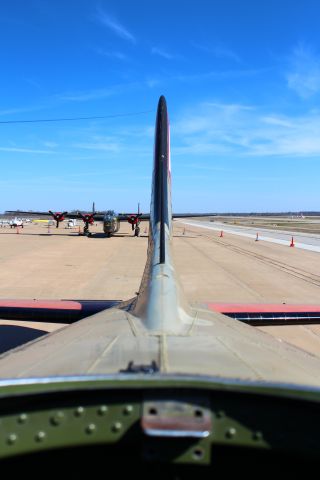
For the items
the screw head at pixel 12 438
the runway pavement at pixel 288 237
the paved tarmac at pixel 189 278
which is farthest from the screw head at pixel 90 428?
the runway pavement at pixel 288 237

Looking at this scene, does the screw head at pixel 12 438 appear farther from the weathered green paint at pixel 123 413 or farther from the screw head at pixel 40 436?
the screw head at pixel 40 436

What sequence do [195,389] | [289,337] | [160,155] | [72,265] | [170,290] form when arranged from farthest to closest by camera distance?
[72,265] < [289,337] < [160,155] < [170,290] < [195,389]

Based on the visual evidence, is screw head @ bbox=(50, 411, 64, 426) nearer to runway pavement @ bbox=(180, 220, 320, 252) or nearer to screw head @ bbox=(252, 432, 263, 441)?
screw head @ bbox=(252, 432, 263, 441)

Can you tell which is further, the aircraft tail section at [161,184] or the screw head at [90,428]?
the aircraft tail section at [161,184]

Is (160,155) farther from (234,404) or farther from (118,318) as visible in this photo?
(234,404)

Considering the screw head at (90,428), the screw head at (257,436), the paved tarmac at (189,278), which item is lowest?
the paved tarmac at (189,278)

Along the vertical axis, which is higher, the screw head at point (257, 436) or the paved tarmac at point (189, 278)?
the screw head at point (257, 436)

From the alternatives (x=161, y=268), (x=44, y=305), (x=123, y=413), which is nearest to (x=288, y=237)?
(x=44, y=305)

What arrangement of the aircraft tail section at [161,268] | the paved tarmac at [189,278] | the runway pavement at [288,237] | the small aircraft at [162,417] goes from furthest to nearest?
the runway pavement at [288,237] → the paved tarmac at [189,278] → the aircraft tail section at [161,268] → the small aircraft at [162,417]

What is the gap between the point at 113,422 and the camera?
6.62 feet

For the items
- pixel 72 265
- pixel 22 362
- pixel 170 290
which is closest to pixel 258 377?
pixel 22 362

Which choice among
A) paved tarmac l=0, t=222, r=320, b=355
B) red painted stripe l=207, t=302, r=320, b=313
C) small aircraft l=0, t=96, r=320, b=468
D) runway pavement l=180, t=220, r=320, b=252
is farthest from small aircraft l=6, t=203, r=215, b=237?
small aircraft l=0, t=96, r=320, b=468

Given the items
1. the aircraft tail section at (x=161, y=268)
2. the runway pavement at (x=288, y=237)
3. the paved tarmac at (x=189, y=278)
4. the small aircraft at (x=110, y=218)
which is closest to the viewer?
the aircraft tail section at (x=161, y=268)

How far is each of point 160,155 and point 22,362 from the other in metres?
3.89
